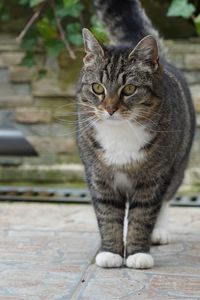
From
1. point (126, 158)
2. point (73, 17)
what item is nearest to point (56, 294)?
point (126, 158)

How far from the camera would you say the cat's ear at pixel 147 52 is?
8.28ft

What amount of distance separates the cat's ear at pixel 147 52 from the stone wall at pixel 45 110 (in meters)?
1.66

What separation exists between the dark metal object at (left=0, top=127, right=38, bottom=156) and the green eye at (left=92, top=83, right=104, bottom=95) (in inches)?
47.0

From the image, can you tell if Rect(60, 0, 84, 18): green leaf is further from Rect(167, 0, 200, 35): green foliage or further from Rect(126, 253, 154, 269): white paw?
Rect(126, 253, 154, 269): white paw

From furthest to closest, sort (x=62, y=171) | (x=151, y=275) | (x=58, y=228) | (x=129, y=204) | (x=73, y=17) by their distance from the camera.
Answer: (x=73, y=17) → (x=62, y=171) → (x=58, y=228) → (x=129, y=204) → (x=151, y=275)

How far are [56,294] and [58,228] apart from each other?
36.9 inches

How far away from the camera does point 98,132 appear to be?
8.58 feet

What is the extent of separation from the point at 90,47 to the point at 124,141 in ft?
1.29

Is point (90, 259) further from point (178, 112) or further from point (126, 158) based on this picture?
point (178, 112)

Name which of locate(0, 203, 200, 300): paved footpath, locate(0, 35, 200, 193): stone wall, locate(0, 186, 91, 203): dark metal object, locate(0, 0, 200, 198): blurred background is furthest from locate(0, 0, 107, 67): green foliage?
locate(0, 203, 200, 300): paved footpath

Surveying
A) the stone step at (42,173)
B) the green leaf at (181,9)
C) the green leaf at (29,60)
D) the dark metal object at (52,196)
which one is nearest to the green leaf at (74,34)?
the green leaf at (29,60)

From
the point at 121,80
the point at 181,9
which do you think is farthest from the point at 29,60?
the point at 121,80

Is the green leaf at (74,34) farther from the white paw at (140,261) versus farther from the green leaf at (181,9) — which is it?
the white paw at (140,261)

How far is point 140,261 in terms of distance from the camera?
8.49ft
